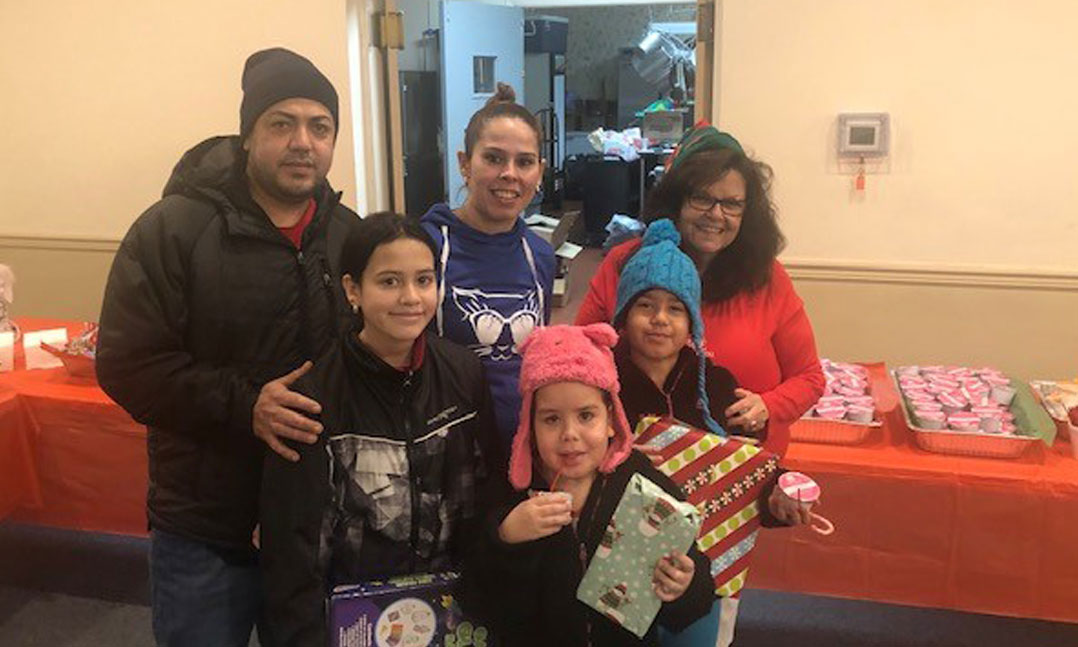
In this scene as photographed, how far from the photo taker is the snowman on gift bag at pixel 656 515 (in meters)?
1.29

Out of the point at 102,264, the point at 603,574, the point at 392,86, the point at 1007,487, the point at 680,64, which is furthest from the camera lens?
the point at 680,64

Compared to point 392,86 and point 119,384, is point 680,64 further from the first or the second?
point 119,384

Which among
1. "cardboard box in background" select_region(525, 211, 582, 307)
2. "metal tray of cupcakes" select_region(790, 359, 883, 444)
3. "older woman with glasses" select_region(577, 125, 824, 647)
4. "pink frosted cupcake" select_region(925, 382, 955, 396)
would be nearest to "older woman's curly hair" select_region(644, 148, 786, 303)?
"older woman with glasses" select_region(577, 125, 824, 647)

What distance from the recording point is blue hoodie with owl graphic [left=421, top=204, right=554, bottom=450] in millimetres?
1609

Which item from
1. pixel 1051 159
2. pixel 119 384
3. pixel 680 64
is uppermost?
pixel 680 64

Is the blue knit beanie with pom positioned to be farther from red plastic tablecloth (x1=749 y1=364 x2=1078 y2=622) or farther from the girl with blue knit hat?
red plastic tablecloth (x1=749 y1=364 x2=1078 y2=622)

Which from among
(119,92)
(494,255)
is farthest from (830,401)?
(119,92)

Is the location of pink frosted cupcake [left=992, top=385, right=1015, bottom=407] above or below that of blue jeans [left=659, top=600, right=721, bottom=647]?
above

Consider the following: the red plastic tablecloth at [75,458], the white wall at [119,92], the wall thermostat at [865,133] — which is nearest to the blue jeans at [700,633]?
the red plastic tablecloth at [75,458]

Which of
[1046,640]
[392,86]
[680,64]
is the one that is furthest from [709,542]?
[680,64]

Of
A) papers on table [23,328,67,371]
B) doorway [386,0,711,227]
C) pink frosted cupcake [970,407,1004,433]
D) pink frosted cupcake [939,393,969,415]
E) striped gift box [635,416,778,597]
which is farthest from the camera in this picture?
doorway [386,0,711,227]

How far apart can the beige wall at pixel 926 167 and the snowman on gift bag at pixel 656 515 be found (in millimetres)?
2018

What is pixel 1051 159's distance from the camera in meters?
2.88

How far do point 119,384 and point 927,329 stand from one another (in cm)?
258
